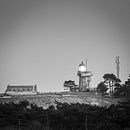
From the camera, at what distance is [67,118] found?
36156 millimetres

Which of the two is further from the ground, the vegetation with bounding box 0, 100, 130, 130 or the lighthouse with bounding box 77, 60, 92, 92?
→ the lighthouse with bounding box 77, 60, 92, 92

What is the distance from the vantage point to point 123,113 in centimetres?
3438

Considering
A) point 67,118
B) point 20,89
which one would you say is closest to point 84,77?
point 20,89

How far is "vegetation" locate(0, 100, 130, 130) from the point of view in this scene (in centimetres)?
3431

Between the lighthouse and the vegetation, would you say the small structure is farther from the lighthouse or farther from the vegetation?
the vegetation

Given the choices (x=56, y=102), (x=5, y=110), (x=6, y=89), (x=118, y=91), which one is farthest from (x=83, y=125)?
(x=6, y=89)

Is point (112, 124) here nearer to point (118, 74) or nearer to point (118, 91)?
point (118, 91)

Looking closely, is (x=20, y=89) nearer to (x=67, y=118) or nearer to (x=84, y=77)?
(x=84, y=77)

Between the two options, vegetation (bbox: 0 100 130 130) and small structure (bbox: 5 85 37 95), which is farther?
small structure (bbox: 5 85 37 95)

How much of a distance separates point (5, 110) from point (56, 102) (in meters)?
10.8

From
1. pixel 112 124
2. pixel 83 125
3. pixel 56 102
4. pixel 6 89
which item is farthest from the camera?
pixel 6 89

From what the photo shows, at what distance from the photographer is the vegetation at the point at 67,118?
3431cm

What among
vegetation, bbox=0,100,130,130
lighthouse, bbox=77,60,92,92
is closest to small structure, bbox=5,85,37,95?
lighthouse, bbox=77,60,92,92

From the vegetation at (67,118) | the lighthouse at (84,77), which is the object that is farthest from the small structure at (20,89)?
the vegetation at (67,118)
